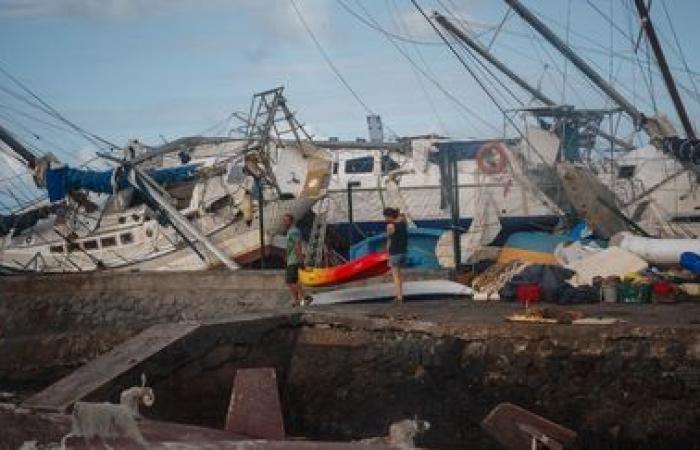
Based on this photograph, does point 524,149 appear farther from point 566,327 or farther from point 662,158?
point 566,327

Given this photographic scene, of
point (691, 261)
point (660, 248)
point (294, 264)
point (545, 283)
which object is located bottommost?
point (545, 283)

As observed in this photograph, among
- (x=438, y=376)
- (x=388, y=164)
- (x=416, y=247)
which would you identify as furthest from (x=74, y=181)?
(x=438, y=376)

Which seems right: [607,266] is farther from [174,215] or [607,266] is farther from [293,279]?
[174,215]

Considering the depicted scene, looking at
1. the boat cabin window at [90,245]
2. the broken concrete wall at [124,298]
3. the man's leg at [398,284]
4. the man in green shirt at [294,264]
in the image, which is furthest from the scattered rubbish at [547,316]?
the boat cabin window at [90,245]

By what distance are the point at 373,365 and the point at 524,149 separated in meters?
15.6

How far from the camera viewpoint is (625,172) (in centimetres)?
2759

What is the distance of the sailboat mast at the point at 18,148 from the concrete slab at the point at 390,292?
13.5 meters

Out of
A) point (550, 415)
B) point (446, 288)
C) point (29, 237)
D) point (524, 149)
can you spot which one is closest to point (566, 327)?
point (550, 415)

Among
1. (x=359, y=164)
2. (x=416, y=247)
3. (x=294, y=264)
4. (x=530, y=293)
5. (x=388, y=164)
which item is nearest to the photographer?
(x=530, y=293)

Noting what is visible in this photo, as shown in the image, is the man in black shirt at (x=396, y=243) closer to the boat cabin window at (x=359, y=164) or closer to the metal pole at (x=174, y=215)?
the metal pole at (x=174, y=215)

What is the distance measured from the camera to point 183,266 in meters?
23.7

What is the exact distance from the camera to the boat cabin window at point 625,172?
90.3ft

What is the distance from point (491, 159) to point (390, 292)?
448 inches

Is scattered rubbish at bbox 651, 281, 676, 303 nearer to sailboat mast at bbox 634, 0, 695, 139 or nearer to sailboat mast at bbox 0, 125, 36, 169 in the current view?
sailboat mast at bbox 634, 0, 695, 139
